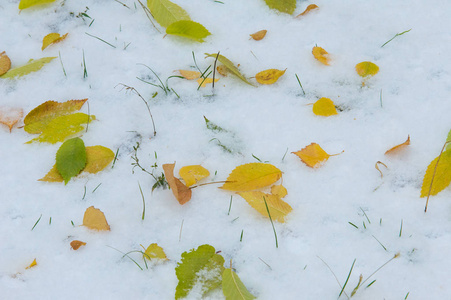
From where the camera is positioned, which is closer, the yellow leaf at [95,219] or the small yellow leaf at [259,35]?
the yellow leaf at [95,219]

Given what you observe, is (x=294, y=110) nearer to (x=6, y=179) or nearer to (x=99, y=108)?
(x=99, y=108)

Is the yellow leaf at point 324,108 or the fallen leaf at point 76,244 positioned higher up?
the yellow leaf at point 324,108

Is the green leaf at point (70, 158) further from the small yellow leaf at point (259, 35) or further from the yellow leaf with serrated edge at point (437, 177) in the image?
the yellow leaf with serrated edge at point (437, 177)

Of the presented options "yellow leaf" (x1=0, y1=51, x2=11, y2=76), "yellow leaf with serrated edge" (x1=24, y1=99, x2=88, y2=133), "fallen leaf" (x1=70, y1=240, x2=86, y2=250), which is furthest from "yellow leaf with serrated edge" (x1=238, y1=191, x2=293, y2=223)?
"yellow leaf" (x1=0, y1=51, x2=11, y2=76)

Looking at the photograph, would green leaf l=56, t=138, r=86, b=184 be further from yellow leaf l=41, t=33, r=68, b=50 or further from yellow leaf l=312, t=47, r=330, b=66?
yellow leaf l=312, t=47, r=330, b=66

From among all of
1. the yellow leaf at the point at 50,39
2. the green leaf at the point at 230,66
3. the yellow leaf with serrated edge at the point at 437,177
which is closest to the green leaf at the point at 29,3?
the yellow leaf at the point at 50,39

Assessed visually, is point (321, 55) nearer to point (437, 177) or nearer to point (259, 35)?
point (259, 35)
